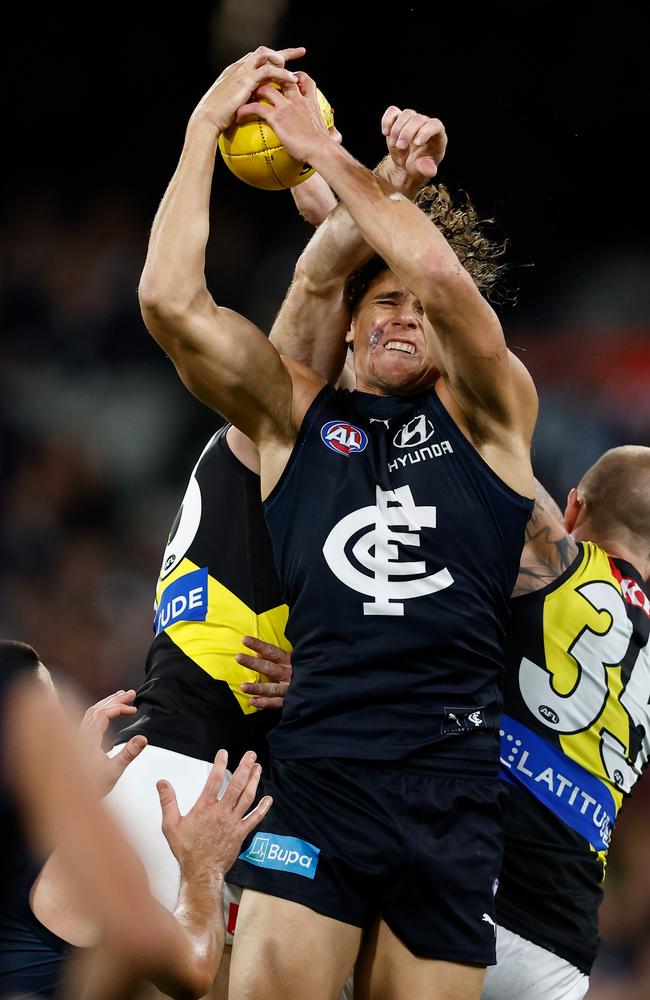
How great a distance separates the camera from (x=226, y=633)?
3744mm

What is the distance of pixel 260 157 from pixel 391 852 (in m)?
1.92

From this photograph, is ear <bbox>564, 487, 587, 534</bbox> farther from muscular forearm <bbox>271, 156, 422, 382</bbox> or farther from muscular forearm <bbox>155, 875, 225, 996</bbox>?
muscular forearm <bbox>155, 875, 225, 996</bbox>

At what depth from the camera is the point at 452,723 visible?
10.2 feet

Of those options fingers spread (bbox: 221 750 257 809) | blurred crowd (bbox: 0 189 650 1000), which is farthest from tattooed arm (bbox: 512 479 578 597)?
blurred crowd (bbox: 0 189 650 1000)

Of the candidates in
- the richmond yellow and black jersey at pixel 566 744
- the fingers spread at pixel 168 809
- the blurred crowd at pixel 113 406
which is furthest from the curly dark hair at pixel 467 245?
the blurred crowd at pixel 113 406

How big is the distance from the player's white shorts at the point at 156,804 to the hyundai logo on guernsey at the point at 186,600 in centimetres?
43

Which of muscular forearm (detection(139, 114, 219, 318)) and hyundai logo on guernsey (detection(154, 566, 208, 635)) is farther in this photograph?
hyundai logo on guernsey (detection(154, 566, 208, 635))

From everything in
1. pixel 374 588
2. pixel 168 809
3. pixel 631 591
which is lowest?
pixel 168 809

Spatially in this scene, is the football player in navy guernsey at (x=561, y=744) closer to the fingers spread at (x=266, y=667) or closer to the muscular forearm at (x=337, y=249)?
the fingers spread at (x=266, y=667)

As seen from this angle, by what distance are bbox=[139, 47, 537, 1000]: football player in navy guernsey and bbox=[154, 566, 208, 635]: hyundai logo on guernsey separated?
20.3 inches

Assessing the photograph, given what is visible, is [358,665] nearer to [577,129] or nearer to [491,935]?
[491,935]

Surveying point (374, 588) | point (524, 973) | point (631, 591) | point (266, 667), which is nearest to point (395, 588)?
point (374, 588)

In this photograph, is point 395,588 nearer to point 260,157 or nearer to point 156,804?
point 156,804

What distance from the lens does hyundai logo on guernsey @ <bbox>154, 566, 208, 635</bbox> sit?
378 centimetres
